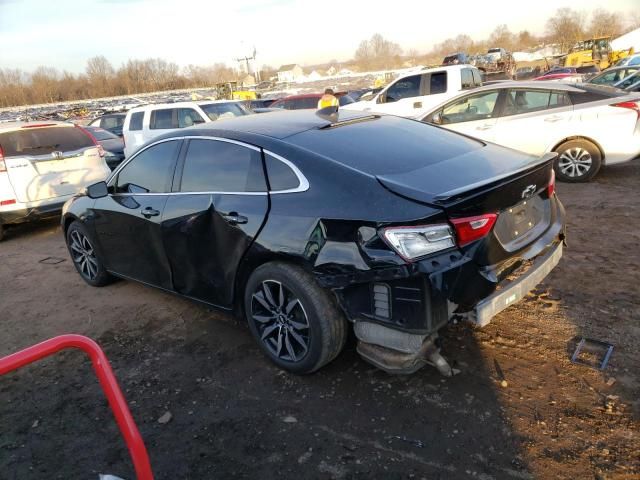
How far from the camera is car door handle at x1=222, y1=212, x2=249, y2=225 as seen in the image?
320 centimetres

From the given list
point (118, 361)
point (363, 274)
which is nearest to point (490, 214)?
point (363, 274)

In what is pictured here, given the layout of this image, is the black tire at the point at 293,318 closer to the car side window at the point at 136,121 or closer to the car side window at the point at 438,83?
the car side window at the point at 136,121

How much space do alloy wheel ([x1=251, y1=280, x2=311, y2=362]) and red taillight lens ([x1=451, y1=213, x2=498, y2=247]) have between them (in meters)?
1.04

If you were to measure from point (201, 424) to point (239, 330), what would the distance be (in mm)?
1102

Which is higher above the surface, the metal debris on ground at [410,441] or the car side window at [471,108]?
the car side window at [471,108]

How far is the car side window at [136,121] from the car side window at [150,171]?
750cm

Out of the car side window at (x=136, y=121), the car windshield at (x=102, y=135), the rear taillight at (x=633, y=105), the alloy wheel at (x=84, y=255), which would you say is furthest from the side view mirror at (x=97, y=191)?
the car windshield at (x=102, y=135)

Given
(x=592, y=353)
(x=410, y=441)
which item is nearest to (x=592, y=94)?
(x=592, y=353)

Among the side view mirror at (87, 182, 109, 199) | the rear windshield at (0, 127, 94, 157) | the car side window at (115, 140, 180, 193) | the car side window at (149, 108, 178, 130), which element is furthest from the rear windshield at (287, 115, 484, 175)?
the car side window at (149, 108, 178, 130)

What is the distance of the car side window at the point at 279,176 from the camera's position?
3.04 m

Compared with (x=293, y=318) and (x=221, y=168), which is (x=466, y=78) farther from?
(x=293, y=318)

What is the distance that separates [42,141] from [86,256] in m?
3.39

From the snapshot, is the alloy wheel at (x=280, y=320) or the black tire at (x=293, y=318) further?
the alloy wheel at (x=280, y=320)

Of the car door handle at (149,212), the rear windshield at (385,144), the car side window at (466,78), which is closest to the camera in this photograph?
the rear windshield at (385,144)
